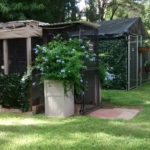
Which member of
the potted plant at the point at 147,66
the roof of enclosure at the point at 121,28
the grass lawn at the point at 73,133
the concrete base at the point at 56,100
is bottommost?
the grass lawn at the point at 73,133

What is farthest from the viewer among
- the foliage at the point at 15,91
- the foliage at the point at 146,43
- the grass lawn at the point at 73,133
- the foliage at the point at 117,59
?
the foliage at the point at 146,43

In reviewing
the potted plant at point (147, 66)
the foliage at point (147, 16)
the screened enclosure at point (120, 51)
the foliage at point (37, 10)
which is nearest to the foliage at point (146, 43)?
the potted plant at point (147, 66)

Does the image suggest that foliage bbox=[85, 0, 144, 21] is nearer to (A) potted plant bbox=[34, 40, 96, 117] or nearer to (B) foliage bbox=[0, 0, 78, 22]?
(B) foliage bbox=[0, 0, 78, 22]

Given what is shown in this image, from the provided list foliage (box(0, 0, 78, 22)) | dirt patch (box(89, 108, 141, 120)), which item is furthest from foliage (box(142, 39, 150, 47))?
dirt patch (box(89, 108, 141, 120))

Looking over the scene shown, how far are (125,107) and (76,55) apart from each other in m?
2.38

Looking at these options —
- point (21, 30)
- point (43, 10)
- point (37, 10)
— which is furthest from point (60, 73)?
point (43, 10)

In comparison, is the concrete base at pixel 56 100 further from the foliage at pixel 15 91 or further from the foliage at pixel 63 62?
the foliage at pixel 15 91

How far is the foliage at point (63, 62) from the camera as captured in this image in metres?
8.23

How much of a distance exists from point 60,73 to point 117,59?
20.6ft

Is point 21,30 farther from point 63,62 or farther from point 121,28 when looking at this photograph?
point 121,28

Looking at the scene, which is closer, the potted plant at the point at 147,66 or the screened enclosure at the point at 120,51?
the screened enclosure at the point at 120,51

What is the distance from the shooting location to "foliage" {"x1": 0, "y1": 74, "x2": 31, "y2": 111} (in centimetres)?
888

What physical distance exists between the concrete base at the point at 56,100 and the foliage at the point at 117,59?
563cm

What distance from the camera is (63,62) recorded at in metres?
8.23
